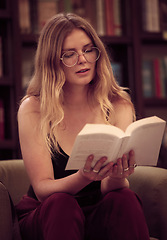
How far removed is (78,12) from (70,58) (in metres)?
1.13

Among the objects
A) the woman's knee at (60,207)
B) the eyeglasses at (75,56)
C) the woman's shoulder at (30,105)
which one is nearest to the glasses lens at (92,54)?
the eyeglasses at (75,56)

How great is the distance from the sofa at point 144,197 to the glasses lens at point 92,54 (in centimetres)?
44

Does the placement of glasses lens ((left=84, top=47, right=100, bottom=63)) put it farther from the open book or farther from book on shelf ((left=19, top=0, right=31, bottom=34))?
book on shelf ((left=19, top=0, right=31, bottom=34))

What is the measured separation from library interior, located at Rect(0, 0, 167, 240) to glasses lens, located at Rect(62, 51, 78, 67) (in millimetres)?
905

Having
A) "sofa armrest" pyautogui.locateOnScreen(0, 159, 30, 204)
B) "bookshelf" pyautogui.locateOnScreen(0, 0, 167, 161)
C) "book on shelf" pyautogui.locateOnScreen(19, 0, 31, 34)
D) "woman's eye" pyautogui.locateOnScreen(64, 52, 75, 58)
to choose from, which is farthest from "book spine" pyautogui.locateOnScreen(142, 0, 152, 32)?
"sofa armrest" pyautogui.locateOnScreen(0, 159, 30, 204)

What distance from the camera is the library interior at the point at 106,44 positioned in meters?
2.33

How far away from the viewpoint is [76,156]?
3.67 feet

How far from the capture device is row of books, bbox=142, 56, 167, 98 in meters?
2.60

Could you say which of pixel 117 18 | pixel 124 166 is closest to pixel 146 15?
pixel 117 18

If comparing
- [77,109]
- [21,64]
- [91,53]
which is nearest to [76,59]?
[91,53]

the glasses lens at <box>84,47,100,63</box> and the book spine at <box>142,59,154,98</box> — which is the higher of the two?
the glasses lens at <box>84,47,100,63</box>

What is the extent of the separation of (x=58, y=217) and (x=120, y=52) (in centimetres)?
165

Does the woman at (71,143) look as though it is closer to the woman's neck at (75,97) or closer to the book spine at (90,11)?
the woman's neck at (75,97)

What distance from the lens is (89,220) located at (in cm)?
131
